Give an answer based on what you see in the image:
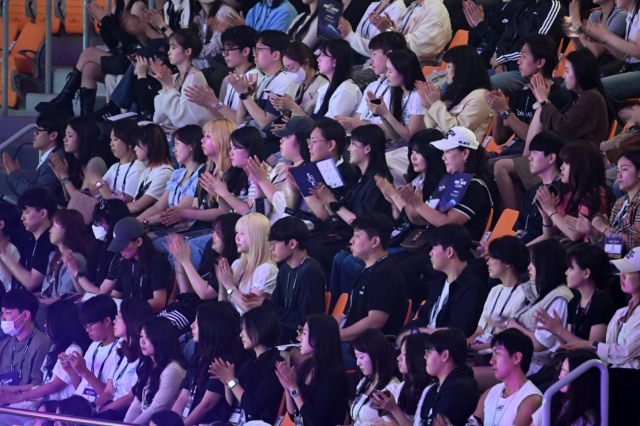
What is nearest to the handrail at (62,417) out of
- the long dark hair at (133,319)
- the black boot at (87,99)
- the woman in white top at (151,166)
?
the long dark hair at (133,319)

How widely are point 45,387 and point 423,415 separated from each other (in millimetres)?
2698

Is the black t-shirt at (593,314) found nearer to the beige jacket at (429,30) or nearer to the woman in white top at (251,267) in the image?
the woman in white top at (251,267)

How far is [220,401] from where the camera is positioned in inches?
223

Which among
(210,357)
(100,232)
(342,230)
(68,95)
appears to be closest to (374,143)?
(342,230)

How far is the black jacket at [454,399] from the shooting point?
4.68 m

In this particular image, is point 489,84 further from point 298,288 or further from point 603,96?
point 298,288

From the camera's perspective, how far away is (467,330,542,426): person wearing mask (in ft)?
15.1

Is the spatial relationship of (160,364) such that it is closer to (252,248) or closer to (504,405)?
(252,248)

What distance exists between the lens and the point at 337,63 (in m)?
7.25

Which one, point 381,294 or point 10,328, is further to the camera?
point 10,328

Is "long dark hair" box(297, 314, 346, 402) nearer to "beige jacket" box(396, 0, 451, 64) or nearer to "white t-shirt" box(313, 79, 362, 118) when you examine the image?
"white t-shirt" box(313, 79, 362, 118)

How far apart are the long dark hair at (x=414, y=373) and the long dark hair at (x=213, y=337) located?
1057 millimetres

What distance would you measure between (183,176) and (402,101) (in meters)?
1.53

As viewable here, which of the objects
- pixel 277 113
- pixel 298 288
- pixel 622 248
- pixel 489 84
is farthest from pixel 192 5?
pixel 622 248
